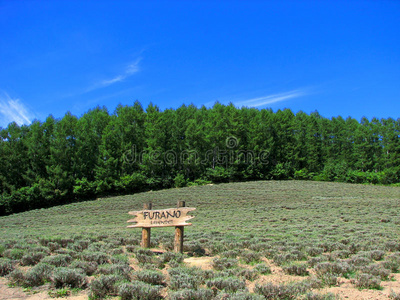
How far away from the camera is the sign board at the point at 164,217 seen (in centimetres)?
812

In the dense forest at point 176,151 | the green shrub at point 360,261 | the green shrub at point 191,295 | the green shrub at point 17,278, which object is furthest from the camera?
the dense forest at point 176,151

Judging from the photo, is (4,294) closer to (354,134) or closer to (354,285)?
(354,285)

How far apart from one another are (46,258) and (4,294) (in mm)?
1768

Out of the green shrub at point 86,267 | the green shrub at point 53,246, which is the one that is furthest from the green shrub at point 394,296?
the green shrub at point 53,246

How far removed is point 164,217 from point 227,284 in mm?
3630

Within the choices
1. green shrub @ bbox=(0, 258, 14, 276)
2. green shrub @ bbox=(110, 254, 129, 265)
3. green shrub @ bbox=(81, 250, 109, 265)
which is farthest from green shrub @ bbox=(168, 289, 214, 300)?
green shrub @ bbox=(0, 258, 14, 276)

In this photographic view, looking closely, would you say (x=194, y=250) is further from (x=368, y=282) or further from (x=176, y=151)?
(x=176, y=151)

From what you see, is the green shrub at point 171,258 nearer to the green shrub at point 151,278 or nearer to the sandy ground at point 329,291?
the green shrub at point 151,278

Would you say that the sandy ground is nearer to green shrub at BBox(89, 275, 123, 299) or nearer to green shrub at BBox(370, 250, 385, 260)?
green shrub at BBox(89, 275, 123, 299)

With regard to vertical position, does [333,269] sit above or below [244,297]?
below

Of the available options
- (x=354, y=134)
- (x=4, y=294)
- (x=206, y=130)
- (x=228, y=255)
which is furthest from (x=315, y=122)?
(x=4, y=294)

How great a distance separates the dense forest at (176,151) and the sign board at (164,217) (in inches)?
1526

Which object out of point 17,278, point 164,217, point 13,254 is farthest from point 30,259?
point 164,217

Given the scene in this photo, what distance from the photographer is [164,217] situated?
8336 mm
